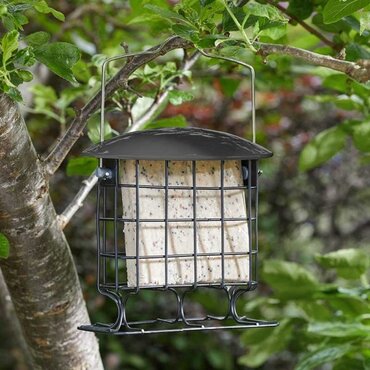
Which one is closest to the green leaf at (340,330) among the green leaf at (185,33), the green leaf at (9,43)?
the green leaf at (185,33)

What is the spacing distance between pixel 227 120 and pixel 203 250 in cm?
290

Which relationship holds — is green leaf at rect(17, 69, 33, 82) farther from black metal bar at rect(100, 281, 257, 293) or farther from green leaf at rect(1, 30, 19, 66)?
black metal bar at rect(100, 281, 257, 293)

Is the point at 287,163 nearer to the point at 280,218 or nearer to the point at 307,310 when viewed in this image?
the point at 280,218

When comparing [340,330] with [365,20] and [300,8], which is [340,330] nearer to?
[300,8]

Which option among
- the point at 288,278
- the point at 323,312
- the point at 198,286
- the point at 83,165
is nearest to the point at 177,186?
the point at 198,286

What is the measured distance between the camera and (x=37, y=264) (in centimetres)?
149

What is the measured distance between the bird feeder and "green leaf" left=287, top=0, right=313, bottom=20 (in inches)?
12.6

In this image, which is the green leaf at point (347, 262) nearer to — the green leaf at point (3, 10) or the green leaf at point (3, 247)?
the green leaf at point (3, 247)

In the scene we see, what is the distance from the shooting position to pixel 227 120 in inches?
169

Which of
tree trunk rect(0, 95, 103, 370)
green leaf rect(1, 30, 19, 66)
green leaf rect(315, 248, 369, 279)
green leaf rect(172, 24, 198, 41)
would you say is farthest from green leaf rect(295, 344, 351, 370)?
green leaf rect(1, 30, 19, 66)

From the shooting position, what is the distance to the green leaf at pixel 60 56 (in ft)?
4.38

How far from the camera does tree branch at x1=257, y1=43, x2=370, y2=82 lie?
136 cm

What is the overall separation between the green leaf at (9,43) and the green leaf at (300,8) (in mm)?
662

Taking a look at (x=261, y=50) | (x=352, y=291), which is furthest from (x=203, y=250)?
(x=352, y=291)
